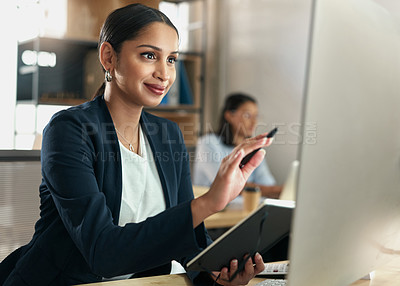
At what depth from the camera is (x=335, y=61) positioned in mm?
574

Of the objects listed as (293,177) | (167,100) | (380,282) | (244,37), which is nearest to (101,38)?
(380,282)

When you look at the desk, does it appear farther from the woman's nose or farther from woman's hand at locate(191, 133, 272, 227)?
the woman's nose

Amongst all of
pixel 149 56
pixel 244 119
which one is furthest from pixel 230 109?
pixel 149 56

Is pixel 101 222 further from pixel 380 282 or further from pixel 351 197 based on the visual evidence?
pixel 380 282

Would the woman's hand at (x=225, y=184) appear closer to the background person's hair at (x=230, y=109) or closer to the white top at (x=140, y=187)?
the white top at (x=140, y=187)

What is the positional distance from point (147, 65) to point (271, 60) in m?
3.31

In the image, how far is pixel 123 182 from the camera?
1086 mm

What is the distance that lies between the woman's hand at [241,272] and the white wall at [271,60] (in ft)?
10.1

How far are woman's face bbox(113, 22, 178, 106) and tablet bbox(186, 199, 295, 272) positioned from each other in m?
0.40

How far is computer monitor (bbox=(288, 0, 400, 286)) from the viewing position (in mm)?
555

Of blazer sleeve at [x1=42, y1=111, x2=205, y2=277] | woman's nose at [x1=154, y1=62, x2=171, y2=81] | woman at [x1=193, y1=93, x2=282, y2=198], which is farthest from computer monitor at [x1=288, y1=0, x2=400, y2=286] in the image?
woman at [x1=193, y1=93, x2=282, y2=198]

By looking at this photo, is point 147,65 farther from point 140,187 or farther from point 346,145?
point 346,145

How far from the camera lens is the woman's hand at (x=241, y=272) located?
2.88ft

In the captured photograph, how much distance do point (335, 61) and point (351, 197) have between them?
0.20 metres
